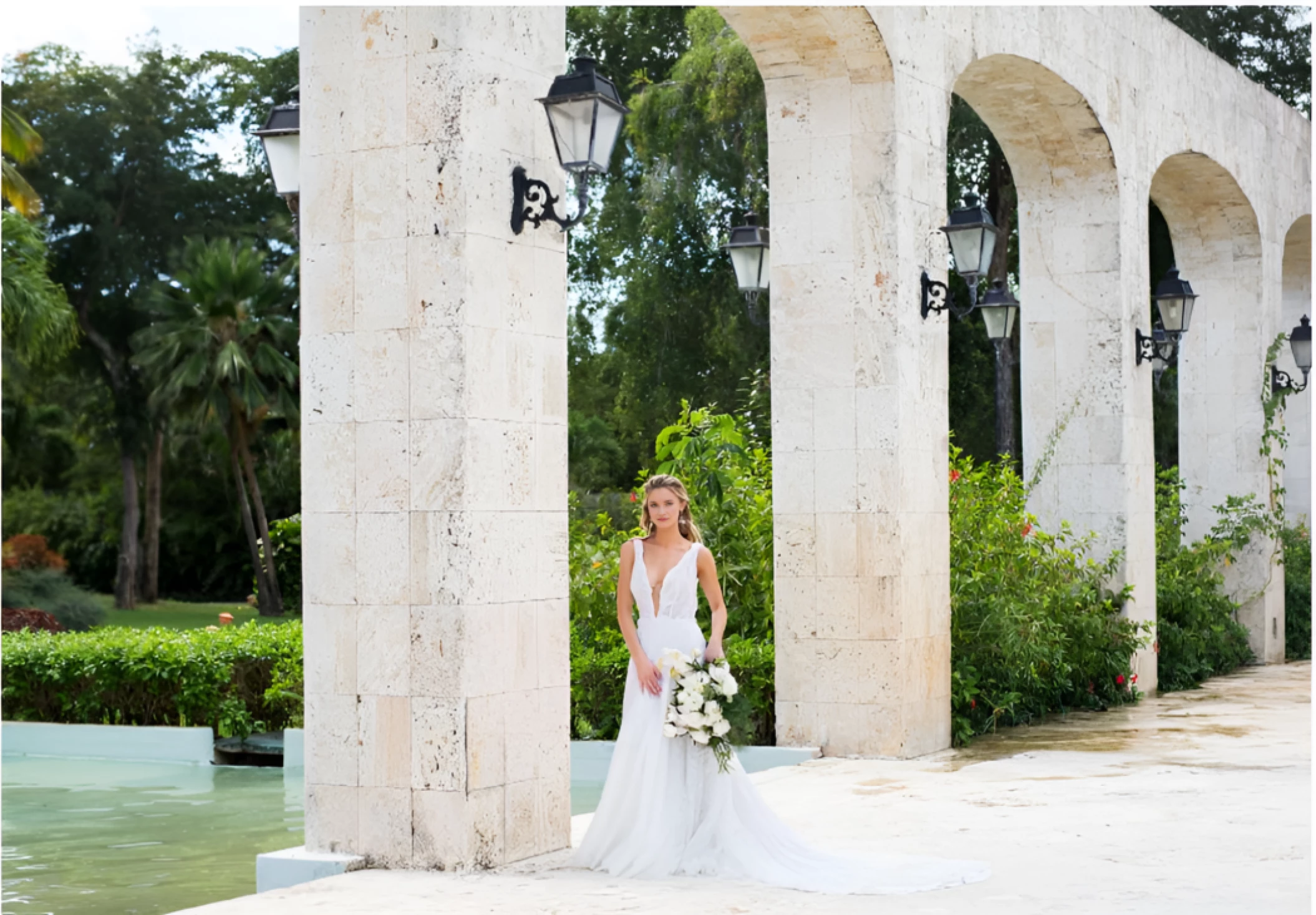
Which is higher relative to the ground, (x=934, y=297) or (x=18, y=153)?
(x=18, y=153)

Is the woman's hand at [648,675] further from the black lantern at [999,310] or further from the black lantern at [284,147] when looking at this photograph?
the black lantern at [999,310]

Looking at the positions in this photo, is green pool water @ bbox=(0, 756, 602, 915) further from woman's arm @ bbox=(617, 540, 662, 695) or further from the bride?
woman's arm @ bbox=(617, 540, 662, 695)

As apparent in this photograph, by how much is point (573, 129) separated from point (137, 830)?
4726 mm

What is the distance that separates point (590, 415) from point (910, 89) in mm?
21900

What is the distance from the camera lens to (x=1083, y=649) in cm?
1261

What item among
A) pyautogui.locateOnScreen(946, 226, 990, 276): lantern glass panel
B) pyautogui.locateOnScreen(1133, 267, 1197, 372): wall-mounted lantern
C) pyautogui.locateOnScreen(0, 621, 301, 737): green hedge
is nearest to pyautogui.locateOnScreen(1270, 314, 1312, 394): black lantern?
pyautogui.locateOnScreen(1133, 267, 1197, 372): wall-mounted lantern

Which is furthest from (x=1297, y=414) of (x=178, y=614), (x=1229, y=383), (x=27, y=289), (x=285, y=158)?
(x=178, y=614)

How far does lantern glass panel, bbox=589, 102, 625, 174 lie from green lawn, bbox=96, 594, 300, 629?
24642 mm

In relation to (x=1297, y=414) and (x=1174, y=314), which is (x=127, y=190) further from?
(x=1174, y=314)

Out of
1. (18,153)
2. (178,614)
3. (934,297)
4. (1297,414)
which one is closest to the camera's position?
(934,297)

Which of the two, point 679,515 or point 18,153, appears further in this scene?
point 18,153

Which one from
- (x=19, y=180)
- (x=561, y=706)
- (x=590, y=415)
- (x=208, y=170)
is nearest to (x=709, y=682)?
(x=561, y=706)

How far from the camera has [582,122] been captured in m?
6.74

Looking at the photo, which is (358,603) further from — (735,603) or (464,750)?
(735,603)
